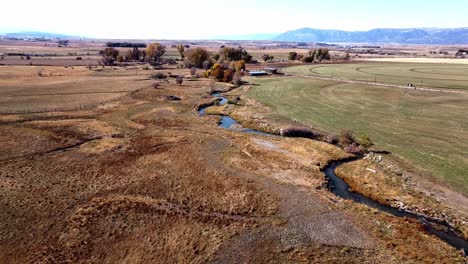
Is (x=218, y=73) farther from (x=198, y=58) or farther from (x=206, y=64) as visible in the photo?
(x=198, y=58)

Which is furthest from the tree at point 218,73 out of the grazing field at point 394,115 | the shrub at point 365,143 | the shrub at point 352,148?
the shrub at point 365,143

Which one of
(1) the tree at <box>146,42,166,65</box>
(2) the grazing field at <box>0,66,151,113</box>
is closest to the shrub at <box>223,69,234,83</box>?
(2) the grazing field at <box>0,66,151,113</box>

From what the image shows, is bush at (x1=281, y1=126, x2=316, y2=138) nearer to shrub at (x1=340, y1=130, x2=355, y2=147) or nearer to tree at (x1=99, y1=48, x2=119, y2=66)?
shrub at (x1=340, y1=130, x2=355, y2=147)

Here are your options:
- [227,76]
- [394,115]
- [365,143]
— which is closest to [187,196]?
[365,143]

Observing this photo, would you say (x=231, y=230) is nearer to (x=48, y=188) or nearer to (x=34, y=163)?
(x=48, y=188)

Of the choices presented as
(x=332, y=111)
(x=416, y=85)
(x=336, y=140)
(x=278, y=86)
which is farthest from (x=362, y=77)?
(x=336, y=140)

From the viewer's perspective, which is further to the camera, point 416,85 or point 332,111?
point 416,85
